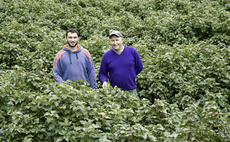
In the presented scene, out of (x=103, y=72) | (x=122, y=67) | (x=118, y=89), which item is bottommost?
(x=118, y=89)

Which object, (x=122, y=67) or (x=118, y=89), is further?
(x=122, y=67)

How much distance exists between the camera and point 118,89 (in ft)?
12.0

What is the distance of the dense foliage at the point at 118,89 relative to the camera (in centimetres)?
296

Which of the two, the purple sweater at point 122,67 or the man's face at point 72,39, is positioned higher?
the man's face at point 72,39

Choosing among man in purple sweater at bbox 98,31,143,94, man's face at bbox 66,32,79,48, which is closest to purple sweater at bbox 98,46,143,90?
man in purple sweater at bbox 98,31,143,94

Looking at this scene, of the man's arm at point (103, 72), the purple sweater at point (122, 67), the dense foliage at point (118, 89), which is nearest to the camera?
the dense foliage at point (118, 89)

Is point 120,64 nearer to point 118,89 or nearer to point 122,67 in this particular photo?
point 122,67

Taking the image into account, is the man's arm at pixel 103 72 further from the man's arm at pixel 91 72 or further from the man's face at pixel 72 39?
the man's face at pixel 72 39

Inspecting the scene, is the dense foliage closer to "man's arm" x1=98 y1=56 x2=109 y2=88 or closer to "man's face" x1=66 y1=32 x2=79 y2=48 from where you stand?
"man's arm" x1=98 y1=56 x2=109 y2=88

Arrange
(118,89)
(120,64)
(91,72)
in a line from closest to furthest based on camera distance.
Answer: (118,89), (120,64), (91,72)

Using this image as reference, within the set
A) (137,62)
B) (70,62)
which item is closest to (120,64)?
(137,62)

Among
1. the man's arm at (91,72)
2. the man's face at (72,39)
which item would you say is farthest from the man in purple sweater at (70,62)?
the man's arm at (91,72)

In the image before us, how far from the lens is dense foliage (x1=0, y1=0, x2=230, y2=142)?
296 centimetres

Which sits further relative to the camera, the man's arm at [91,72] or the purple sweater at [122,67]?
the man's arm at [91,72]
